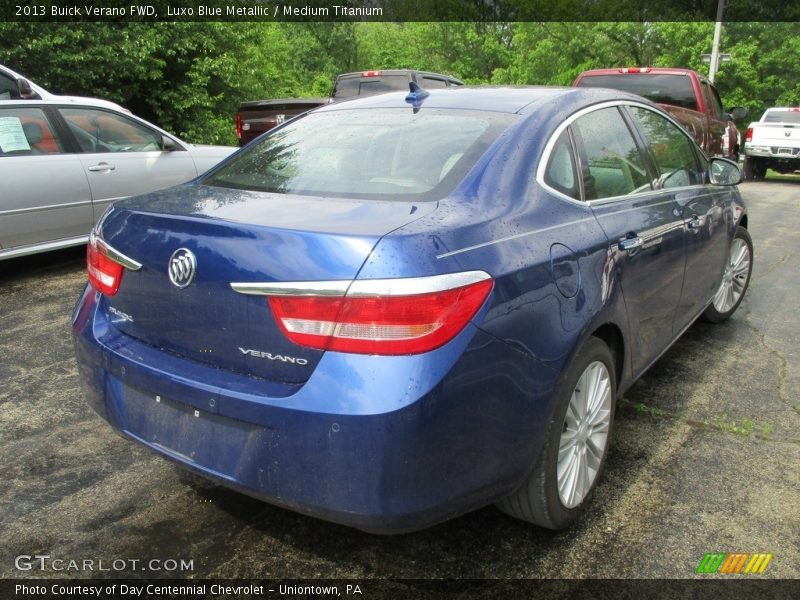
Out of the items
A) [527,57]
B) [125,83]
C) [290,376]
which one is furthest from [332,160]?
[527,57]

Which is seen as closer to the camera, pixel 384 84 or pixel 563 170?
pixel 563 170

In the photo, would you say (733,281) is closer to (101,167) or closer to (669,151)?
(669,151)

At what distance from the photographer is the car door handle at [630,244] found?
9.05 feet

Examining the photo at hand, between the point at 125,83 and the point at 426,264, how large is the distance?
1414cm

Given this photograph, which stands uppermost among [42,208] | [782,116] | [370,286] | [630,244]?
[370,286]

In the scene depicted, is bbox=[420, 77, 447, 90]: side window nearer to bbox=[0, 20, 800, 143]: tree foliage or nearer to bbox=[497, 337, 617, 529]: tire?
bbox=[0, 20, 800, 143]: tree foliage

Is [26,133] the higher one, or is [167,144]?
[26,133]

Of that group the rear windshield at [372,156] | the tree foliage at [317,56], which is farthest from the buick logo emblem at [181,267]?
the tree foliage at [317,56]

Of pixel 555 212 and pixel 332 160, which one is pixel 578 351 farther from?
pixel 332 160

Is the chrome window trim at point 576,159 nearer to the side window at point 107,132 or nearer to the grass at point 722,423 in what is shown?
the grass at point 722,423

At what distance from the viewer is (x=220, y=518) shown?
2.66 metres

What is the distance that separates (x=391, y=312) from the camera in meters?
1.87

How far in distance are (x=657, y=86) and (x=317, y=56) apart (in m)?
44.4

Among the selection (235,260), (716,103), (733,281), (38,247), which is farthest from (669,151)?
(716,103)
